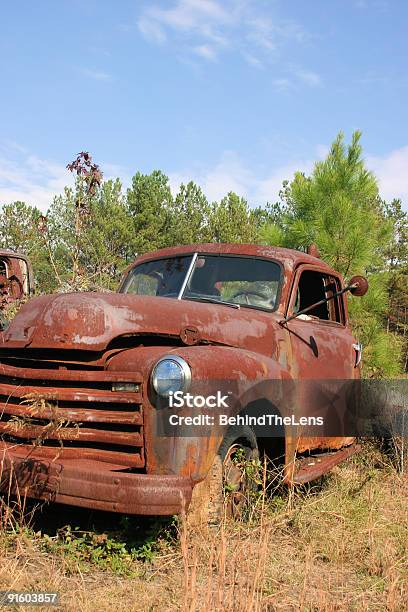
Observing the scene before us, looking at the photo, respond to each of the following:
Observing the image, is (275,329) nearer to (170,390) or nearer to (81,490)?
(170,390)

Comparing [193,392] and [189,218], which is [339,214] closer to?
[193,392]

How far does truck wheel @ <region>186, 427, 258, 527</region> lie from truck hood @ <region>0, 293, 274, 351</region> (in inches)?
26.4

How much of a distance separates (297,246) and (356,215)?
43.2 inches

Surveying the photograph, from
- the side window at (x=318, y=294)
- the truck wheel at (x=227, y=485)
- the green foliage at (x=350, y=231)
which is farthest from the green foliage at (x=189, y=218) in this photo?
the truck wheel at (x=227, y=485)

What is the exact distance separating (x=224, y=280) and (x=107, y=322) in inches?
59.3

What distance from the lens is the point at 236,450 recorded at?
3.81 m

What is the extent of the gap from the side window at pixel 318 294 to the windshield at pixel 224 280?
315 mm

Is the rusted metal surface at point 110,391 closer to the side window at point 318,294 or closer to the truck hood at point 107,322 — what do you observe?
the truck hood at point 107,322

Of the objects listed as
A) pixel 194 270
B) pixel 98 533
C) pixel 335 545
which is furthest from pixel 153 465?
pixel 194 270

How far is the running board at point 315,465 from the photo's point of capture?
4406 mm

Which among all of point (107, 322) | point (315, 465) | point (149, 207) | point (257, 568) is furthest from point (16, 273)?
point (149, 207)

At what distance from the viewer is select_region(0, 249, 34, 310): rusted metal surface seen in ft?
29.8

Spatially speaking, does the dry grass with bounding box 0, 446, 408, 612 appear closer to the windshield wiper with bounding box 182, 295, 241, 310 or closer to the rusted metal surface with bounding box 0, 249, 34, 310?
the windshield wiper with bounding box 182, 295, 241, 310

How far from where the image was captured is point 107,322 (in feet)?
12.0
